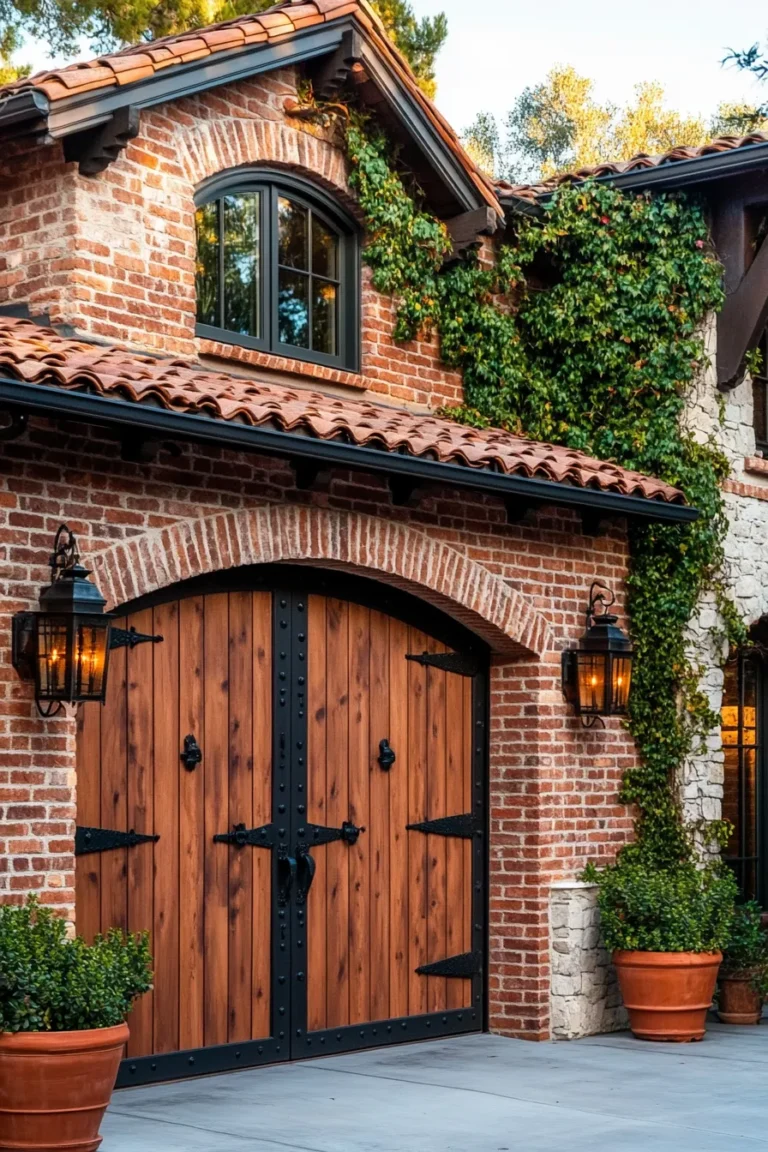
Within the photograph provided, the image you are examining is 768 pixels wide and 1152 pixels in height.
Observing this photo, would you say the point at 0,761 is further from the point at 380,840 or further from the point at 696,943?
the point at 696,943

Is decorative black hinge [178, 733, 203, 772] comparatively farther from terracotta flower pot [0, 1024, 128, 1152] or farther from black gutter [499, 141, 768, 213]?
black gutter [499, 141, 768, 213]

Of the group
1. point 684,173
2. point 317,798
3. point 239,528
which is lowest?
point 317,798

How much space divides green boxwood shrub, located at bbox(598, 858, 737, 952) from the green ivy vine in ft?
1.52

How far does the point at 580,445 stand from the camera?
1090cm

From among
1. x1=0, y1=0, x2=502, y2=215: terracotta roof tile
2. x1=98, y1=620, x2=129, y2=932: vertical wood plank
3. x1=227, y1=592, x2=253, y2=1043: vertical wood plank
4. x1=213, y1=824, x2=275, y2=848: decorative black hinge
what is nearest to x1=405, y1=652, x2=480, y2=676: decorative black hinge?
x1=227, y1=592, x2=253, y2=1043: vertical wood plank

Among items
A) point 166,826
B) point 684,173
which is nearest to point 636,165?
point 684,173

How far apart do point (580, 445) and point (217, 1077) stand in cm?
474

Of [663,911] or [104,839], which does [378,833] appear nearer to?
[663,911]

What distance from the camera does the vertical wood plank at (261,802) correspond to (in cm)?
866

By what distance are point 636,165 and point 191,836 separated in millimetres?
5491

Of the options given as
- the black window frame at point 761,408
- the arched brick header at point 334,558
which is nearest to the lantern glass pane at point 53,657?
the arched brick header at point 334,558

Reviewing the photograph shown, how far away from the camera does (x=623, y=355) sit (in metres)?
10.9

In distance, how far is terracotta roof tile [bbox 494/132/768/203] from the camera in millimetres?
10789

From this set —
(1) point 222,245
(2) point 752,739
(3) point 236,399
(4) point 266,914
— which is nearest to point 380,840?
(4) point 266,914
